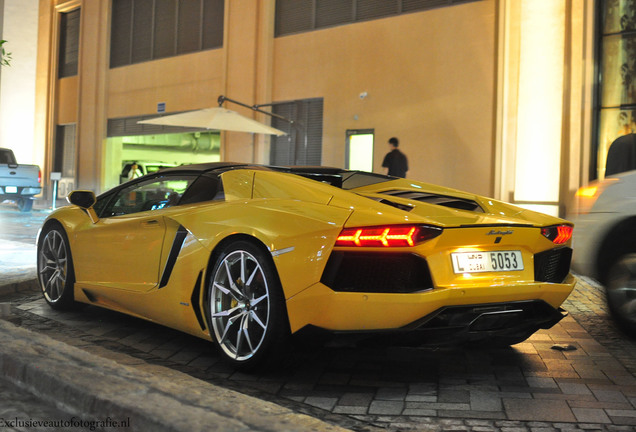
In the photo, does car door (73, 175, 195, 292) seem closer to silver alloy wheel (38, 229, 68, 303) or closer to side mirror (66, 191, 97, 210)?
side mirror (66, 191, 97, 210)

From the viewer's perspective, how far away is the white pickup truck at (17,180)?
21.5m

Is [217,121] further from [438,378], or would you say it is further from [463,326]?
[463,326]

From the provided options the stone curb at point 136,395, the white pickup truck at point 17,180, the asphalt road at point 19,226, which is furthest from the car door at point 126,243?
the white pickup truck at point 17,180

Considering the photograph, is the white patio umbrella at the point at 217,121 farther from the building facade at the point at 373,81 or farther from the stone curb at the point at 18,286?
the stone curb at the point at 18,286

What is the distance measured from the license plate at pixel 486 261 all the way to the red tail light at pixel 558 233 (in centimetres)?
28

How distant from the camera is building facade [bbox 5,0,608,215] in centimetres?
1317

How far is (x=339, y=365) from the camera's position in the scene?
14.3 feet

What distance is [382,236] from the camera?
3.57 meters

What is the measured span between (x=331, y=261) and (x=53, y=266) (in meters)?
3.29

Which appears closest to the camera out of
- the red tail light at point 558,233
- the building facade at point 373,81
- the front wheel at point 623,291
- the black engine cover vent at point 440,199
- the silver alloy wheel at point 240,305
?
the silver alloy wheel at point 240,305

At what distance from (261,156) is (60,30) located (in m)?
13.8

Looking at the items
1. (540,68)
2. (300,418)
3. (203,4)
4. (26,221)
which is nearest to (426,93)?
(540,68)

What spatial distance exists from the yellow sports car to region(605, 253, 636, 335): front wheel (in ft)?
3.29

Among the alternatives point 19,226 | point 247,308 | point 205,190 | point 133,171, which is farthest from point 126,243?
point 133,171
